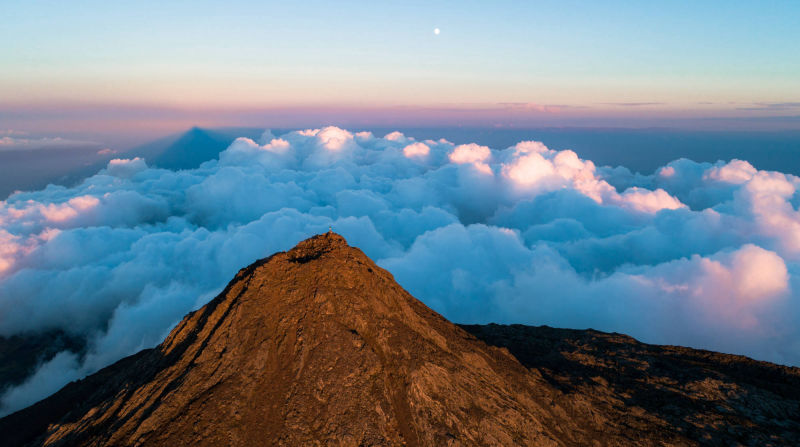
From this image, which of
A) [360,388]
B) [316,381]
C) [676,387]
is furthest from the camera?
[676,387]

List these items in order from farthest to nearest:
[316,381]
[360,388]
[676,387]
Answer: [676,387], [316,381], [360,388]

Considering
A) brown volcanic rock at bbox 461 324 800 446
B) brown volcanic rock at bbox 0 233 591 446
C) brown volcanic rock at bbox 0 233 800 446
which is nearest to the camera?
brown volcanic rock at bbox 0 233 591 446

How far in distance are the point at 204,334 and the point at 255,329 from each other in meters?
2.99

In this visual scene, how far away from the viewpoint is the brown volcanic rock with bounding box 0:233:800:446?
14.2 meters

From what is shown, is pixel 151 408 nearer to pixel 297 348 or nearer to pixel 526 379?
pixel 297 348

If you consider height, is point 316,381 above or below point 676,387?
above

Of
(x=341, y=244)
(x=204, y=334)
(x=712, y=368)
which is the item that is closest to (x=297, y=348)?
(x=204, y=334)

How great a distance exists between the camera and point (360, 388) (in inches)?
599

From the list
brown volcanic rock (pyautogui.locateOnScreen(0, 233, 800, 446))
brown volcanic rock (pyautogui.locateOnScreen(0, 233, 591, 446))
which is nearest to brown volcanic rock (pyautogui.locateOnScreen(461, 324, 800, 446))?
brown volcanic rock (pyautogui.locateOnScreen(0, 233, 800, 446))

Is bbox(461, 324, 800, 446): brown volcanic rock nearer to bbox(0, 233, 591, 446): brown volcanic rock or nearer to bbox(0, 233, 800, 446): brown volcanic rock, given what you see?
bbox(0, 233, 800, 446): brown volcanic rock

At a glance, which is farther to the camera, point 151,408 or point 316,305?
point 316,305

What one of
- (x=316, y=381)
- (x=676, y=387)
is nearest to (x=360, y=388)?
(x=316, y=381)

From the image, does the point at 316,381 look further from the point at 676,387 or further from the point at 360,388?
the point at 676,387

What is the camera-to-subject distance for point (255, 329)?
17578 mm
